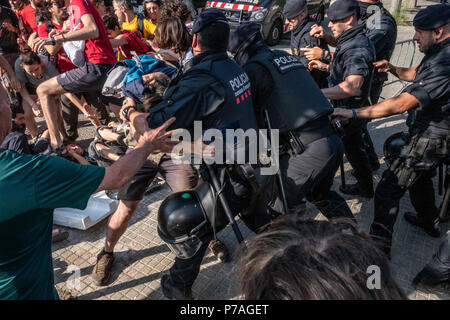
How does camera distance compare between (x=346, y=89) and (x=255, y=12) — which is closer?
(x=346, y=89)

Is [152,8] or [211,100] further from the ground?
[152,8]

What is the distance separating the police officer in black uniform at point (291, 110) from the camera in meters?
2.15

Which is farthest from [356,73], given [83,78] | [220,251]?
[83,78]

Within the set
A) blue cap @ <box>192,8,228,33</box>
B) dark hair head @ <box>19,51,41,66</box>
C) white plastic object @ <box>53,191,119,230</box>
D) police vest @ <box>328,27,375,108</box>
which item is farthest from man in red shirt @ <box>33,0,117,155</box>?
police vest @ <box>328,27,375,108</box>

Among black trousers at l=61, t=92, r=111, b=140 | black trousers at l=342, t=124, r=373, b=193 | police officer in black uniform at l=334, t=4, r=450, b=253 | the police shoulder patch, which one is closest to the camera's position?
the police shoulder patch

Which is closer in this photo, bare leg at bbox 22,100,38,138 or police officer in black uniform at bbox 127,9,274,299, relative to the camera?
police officer in black uniform at bbox 127,9,274,299

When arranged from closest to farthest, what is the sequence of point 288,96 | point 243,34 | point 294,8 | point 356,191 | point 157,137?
point 157,137, point 288,96, point 243,34, point 356,191, point 294,8

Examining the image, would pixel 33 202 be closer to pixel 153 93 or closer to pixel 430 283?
pixel 153 93

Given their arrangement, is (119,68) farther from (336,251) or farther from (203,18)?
(336,251)

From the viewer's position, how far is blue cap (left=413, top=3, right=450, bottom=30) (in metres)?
2.29

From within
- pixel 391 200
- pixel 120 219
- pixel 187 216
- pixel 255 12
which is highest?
pixel 255 12

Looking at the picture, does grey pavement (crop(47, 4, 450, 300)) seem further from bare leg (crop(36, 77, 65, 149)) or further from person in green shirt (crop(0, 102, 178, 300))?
bare leg (crop(36, 77, 65, 149))

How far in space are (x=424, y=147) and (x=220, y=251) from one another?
1770mm

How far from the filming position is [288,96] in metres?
2.15
